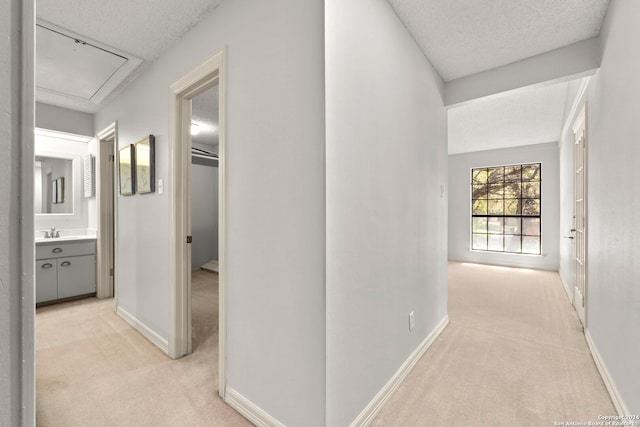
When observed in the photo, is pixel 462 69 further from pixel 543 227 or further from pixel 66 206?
pixel 66 206

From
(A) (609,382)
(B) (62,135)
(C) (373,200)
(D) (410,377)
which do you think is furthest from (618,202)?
(B) (62,135)

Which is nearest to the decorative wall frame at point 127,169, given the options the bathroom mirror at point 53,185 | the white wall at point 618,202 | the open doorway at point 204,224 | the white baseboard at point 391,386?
the open doorway at point 204,224

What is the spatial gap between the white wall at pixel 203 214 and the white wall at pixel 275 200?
3922mm

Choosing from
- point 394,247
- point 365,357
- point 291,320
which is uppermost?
point 394,247

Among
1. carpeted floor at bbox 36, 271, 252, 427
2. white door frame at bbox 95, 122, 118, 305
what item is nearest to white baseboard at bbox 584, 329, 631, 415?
carpeted floor at bbox 36, 271, 252, 427

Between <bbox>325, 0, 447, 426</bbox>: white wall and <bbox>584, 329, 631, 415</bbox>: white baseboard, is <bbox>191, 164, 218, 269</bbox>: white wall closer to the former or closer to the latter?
<bbox>325, 0, 447, 426</bbox>: white wall

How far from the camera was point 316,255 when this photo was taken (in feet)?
4.16

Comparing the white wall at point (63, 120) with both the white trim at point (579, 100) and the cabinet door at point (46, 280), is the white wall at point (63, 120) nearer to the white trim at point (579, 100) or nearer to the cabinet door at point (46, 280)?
the cabinet door at point (46, 280)

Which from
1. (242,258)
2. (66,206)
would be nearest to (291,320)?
(242,258)

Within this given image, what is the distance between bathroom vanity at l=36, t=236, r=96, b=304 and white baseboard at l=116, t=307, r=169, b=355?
0.99 metres

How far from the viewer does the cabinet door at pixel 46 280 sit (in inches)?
128

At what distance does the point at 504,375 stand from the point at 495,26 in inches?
95.6

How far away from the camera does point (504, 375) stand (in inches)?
77.1

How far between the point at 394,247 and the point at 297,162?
900mm
